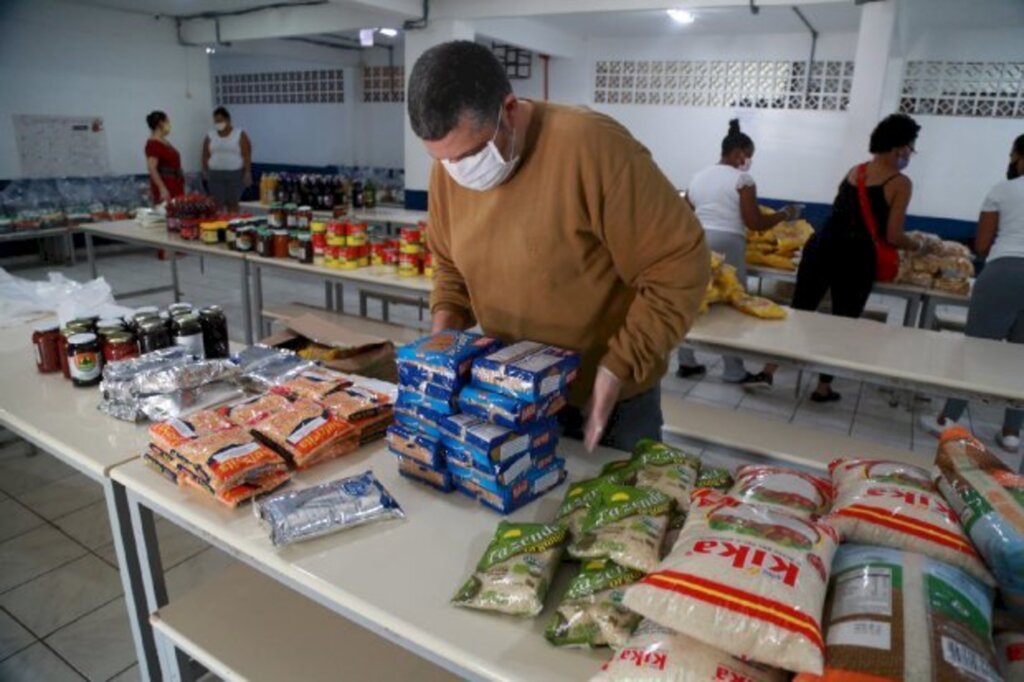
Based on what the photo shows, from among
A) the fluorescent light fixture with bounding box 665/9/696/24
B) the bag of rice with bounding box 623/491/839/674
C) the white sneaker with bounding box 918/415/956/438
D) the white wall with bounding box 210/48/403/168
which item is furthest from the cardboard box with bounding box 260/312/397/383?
the white wall with bounding box 210/48/403/168

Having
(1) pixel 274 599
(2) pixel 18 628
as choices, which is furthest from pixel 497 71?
(2) pixel 18 628

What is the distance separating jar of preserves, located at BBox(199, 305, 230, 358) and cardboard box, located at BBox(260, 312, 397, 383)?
0.88ft

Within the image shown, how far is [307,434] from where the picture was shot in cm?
142

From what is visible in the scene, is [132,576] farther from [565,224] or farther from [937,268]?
[937,268]

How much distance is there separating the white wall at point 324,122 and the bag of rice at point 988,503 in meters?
10.3

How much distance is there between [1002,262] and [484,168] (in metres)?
3.16

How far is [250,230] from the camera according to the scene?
4.12 meters

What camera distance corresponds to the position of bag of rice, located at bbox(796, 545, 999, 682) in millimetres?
711

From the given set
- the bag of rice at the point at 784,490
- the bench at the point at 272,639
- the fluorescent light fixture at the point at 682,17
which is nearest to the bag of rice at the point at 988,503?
the bag of rice at the point at 784,490

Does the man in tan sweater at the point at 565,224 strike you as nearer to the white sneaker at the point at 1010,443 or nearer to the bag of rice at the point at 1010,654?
the bag of rice at the point at 1010,654

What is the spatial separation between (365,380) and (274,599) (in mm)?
576

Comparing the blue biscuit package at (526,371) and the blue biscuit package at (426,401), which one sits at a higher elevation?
the blue biscuit package at (526,371)

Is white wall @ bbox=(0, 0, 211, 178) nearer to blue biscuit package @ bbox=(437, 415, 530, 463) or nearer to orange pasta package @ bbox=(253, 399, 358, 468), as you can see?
orange pasta package @ bbox=(253, 399, 358, 468)

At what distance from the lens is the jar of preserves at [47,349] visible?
6.35 ft
